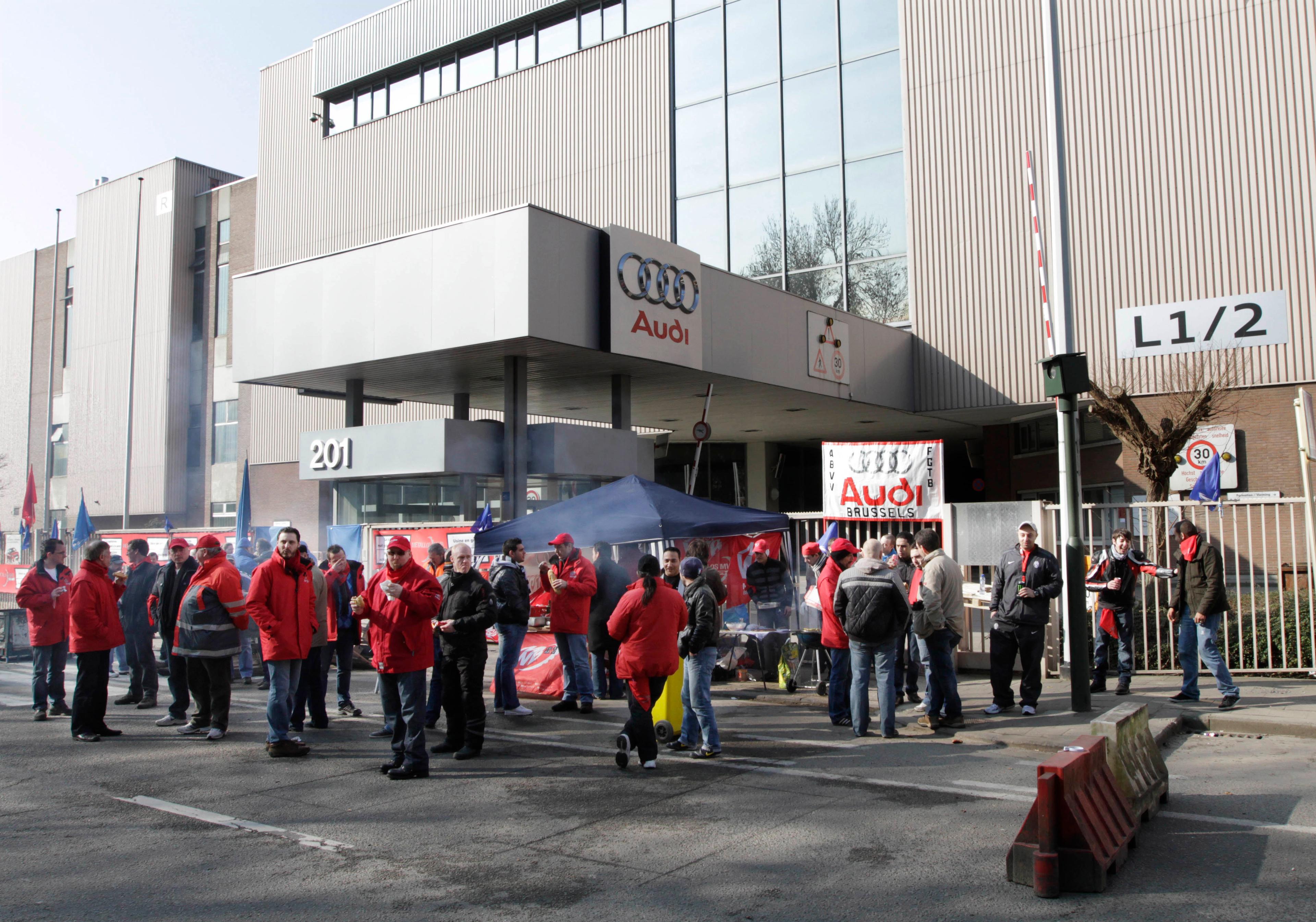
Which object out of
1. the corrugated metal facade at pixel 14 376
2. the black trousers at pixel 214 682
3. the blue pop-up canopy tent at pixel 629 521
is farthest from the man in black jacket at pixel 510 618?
the corrugated metal facade at pixel 14 376

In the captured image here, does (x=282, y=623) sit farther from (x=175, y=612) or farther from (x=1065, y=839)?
(x=1065, y=839)

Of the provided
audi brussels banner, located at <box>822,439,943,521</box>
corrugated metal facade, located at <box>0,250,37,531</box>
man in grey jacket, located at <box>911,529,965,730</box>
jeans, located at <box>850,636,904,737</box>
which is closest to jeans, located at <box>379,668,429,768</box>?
jeans, located at <box>850,636,904,737</box>

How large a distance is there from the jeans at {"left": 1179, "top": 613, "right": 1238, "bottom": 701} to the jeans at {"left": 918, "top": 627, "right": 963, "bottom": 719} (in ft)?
8.09

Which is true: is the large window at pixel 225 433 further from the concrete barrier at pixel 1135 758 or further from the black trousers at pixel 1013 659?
the concrete barrier at pixel 1135 758

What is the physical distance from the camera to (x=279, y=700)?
8.59m

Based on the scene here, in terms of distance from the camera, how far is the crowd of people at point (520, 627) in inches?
315

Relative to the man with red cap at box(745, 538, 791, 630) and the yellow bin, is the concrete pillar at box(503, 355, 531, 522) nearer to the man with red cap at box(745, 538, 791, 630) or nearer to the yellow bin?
the man with red cap at box(745, 538, 791, 630)

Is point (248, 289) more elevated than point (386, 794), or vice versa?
point (248, 289)

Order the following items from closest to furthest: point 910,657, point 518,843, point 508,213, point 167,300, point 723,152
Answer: point 518,843 < point 910,657 < point 508,213 < point 723,152 < point 167,300

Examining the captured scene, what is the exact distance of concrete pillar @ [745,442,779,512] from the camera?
33438 millimetres

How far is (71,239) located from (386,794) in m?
46.7

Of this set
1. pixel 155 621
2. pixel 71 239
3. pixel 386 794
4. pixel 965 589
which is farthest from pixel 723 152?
pixel 71 239

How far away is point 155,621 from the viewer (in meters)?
12.0

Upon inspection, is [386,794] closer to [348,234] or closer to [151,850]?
[151,850]
